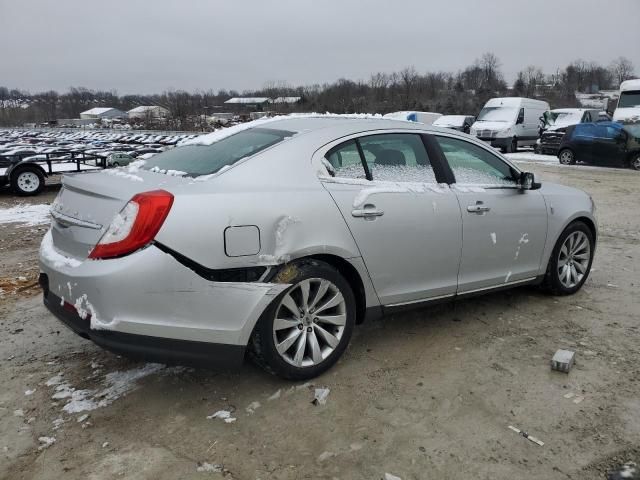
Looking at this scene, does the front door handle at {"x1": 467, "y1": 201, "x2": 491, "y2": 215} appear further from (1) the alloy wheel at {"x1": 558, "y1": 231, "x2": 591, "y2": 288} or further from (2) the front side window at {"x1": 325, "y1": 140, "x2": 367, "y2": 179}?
(1) the alloy wheel at {"x1": 558, "y1": 231, "x2": 591, "y2": 288}

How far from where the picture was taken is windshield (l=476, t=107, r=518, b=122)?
23.3m

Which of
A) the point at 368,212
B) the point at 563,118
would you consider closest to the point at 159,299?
the point at 368,212

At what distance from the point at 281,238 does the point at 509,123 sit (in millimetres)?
22373

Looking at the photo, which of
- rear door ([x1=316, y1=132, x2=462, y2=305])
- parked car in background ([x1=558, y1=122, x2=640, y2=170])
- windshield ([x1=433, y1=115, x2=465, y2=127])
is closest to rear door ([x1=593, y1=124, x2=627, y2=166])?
parked car in background ([x1=558, y1=122, x2=640, y2=170])

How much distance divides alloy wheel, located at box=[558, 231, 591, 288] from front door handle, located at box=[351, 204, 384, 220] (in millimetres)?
2232

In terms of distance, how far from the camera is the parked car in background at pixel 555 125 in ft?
72.8

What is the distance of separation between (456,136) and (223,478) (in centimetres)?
295

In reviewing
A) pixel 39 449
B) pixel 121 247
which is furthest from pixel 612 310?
pixel 39 449

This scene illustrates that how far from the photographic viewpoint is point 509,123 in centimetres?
2306

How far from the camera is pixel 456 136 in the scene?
4125 mm

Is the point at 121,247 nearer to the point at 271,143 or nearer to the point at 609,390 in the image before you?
the point at 271,143

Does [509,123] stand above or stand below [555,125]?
above

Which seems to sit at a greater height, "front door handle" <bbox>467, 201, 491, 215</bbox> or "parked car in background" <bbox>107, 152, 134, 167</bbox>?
"front door handle" <bbox>467, 201, 491, 215</bbox>

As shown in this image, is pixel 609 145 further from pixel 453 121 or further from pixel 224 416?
pixel 224 416
